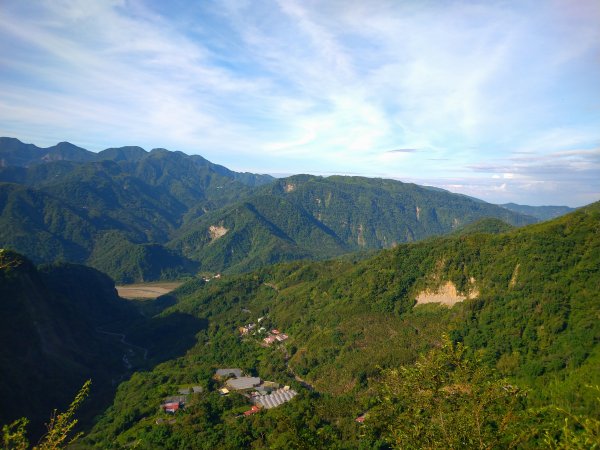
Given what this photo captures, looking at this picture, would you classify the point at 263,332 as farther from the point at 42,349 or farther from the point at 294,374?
the point at 42,349

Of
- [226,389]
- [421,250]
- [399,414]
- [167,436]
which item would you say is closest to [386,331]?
[421,250]

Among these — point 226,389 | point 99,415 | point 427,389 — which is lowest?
point 99,415

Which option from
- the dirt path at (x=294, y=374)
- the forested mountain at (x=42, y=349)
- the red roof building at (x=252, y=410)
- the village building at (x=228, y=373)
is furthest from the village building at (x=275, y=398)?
the forested mountain at (x=42, y=349)

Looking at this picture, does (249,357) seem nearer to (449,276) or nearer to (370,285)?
(370,285)

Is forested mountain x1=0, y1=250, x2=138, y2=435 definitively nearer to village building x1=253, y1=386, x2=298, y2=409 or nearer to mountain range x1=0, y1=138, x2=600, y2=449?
mountain range x1=0, y1=138, x2=600, y2=449

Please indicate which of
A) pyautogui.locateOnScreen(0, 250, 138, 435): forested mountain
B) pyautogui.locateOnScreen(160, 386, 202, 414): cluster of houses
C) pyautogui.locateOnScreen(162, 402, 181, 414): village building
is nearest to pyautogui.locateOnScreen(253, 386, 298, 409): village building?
pyautogui.locateOnScreen(160, 386, 202, 414): cluster of houses

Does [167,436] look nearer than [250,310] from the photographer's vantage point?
Yes
